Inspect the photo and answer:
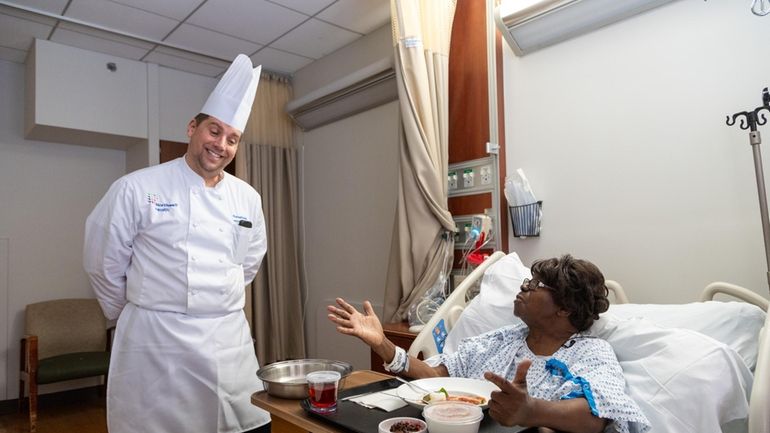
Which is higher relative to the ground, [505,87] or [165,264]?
[505,87]

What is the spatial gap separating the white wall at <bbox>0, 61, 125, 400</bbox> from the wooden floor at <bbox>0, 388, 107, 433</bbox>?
24cm

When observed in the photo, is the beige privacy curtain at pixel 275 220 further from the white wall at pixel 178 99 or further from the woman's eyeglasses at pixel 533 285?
the woman's eyeglasses at pixel 533 285

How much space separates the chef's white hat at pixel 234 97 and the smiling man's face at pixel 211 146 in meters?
0.03

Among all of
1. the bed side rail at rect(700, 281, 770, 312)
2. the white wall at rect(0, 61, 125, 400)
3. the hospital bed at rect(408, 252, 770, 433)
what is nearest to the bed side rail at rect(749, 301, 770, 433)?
the hospital bed at rect(408, 252, 770, 433)

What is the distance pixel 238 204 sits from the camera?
1978 mm

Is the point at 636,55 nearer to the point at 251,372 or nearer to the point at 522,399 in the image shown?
the point at 522,399

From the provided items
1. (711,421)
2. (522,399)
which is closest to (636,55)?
(711,421)

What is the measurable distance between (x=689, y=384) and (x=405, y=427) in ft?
2.24

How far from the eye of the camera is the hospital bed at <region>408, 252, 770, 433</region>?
1167 mm

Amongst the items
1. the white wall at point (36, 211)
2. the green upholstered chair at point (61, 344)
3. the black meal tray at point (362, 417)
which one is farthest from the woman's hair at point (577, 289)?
the white wall at point (36, 211)

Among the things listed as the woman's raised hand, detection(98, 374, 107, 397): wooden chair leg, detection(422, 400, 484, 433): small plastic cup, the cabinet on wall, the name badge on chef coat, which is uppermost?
the cabinet on wall

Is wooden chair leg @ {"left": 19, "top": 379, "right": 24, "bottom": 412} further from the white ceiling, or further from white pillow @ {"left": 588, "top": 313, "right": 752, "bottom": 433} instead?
white pillow @ {"left": 588, "top": 313, "right": 752, "bottom": 433}

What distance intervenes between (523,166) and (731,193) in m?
0.87

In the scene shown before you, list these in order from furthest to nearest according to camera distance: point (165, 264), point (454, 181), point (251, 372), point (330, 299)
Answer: point (330, 299), point (454, 181), point (251, 372), point (165, 264)
